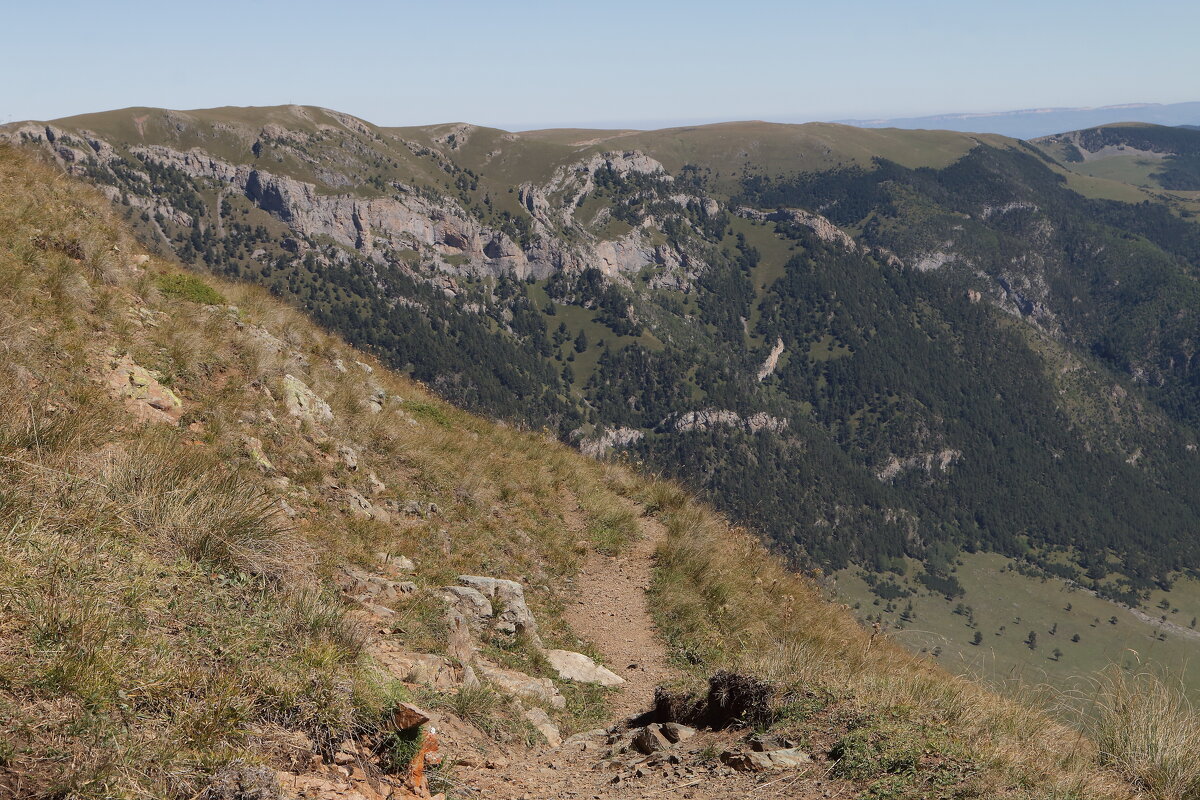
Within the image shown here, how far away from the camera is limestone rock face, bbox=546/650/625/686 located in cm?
992

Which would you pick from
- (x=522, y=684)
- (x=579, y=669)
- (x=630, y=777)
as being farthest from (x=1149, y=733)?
(x=579, y=669)

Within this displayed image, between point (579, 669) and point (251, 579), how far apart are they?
526 centimetres

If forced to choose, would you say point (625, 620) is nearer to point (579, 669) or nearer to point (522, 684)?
point (579, 669)

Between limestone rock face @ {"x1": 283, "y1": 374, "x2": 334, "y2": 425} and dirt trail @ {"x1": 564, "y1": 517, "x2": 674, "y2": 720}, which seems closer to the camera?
dirt trail @ {"x1": 564, "y1": 517, "x2": 674, "y2": 720}

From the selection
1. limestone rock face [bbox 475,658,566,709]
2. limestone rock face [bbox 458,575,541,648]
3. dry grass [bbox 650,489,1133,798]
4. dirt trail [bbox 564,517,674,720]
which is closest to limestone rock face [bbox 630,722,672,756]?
dry grass [bbox 650,489,1133,798]

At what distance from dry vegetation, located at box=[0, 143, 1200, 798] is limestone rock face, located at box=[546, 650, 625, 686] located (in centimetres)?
51

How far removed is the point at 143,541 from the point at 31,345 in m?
4.93

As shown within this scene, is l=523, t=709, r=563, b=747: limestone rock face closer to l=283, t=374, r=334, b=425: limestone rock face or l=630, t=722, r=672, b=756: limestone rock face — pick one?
l=630, t=722, r=672, b=756: limestone rock face

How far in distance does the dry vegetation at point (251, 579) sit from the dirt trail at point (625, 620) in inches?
15.2

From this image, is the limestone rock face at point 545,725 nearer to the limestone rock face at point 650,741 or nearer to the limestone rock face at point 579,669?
the limestone rock face at point 650,741

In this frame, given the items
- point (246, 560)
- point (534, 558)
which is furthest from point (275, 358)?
point (246, 560)

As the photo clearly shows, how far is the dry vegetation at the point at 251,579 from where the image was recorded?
Result: 441cm

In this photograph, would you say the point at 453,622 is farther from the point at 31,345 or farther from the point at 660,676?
the point at 31,345

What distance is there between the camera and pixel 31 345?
29.3 ft
